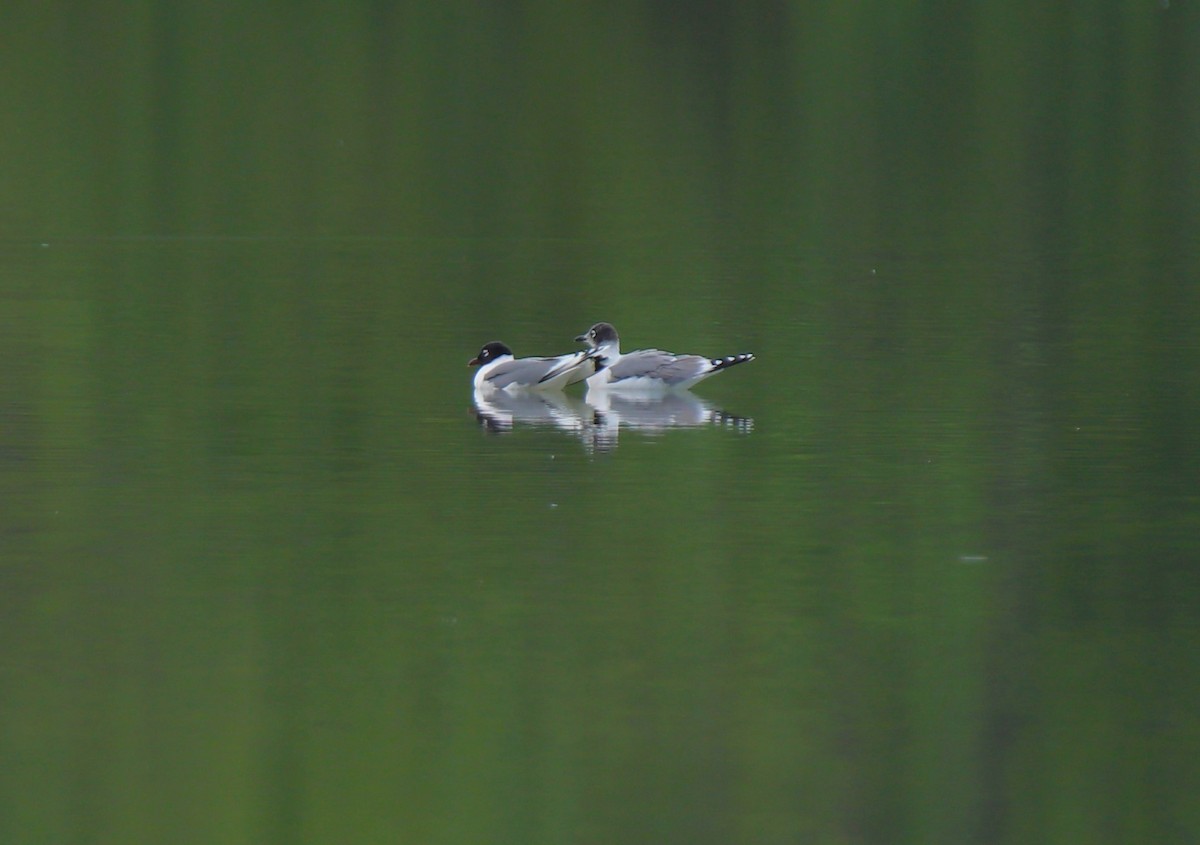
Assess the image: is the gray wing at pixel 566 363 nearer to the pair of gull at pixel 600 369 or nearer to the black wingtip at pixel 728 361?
the pair of gull at pixel 600 369

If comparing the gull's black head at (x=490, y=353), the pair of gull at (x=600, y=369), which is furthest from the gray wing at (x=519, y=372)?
the gull's black head at (x=490, y=353)

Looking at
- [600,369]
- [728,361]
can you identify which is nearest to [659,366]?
[728,361]

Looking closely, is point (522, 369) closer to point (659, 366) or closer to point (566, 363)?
point (566, 363)

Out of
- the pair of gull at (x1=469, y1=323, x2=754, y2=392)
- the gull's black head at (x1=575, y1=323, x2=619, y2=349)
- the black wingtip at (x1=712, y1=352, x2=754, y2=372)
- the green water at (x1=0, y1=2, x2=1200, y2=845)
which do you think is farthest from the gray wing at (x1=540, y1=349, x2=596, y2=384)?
the black wingtip at (x1=712, y1=352, x2=754, y2=372)

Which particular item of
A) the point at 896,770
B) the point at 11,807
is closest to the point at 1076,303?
the point at 896,770

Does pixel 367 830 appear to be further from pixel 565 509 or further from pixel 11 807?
pixel 565 509

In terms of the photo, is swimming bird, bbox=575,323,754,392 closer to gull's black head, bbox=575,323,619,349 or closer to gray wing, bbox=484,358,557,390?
gull's black head, bbox=575,323,619,349
